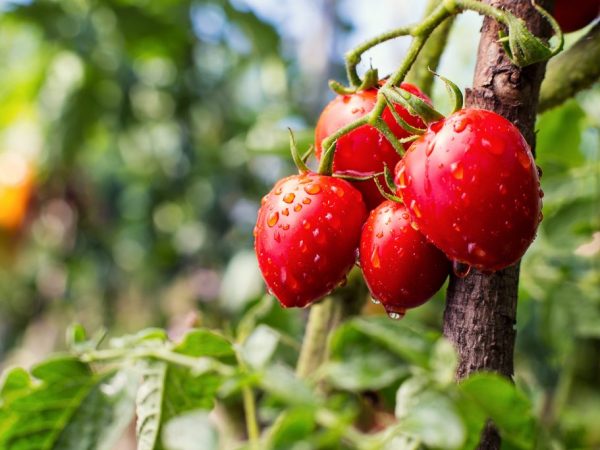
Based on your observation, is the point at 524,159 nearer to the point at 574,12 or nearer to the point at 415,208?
the point at 415,208

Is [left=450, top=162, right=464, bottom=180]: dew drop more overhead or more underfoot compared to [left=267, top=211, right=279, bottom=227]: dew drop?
more overhead

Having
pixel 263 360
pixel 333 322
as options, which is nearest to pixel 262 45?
pixel 333 322

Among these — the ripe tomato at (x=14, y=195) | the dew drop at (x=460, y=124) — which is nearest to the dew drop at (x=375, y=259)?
the dew drop at (x=460, y=124)

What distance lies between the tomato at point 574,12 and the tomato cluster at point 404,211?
7.5 inches

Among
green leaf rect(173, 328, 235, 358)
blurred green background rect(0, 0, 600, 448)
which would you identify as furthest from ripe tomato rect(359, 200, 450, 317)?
blurred green background rect(0, 0, 600, 448)

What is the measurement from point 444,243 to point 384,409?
0.33 m

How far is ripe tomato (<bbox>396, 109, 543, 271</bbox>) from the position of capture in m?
0.47

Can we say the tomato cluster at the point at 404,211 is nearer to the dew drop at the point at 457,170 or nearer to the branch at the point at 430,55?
the dew drop at the point at 457,170

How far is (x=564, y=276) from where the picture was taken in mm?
1034

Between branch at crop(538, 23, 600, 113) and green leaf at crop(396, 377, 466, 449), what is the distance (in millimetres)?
402

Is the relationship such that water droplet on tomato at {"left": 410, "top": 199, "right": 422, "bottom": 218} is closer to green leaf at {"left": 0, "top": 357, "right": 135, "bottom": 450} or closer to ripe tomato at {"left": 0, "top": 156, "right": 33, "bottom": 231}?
green leaf at {"left": 0, "top": 357, "right": 135, "bottom": 450}

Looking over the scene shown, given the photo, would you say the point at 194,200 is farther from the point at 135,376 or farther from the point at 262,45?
the point at 135,376

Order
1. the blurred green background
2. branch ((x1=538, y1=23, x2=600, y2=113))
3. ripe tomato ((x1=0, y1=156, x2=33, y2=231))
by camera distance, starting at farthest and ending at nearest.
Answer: ripe tomato ((x1=0, y1=156, x2=33, y2=231)), the blurred green background, branch ((x1=538, y1=23, x2=600, y2=113))

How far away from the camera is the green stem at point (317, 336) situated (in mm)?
776
